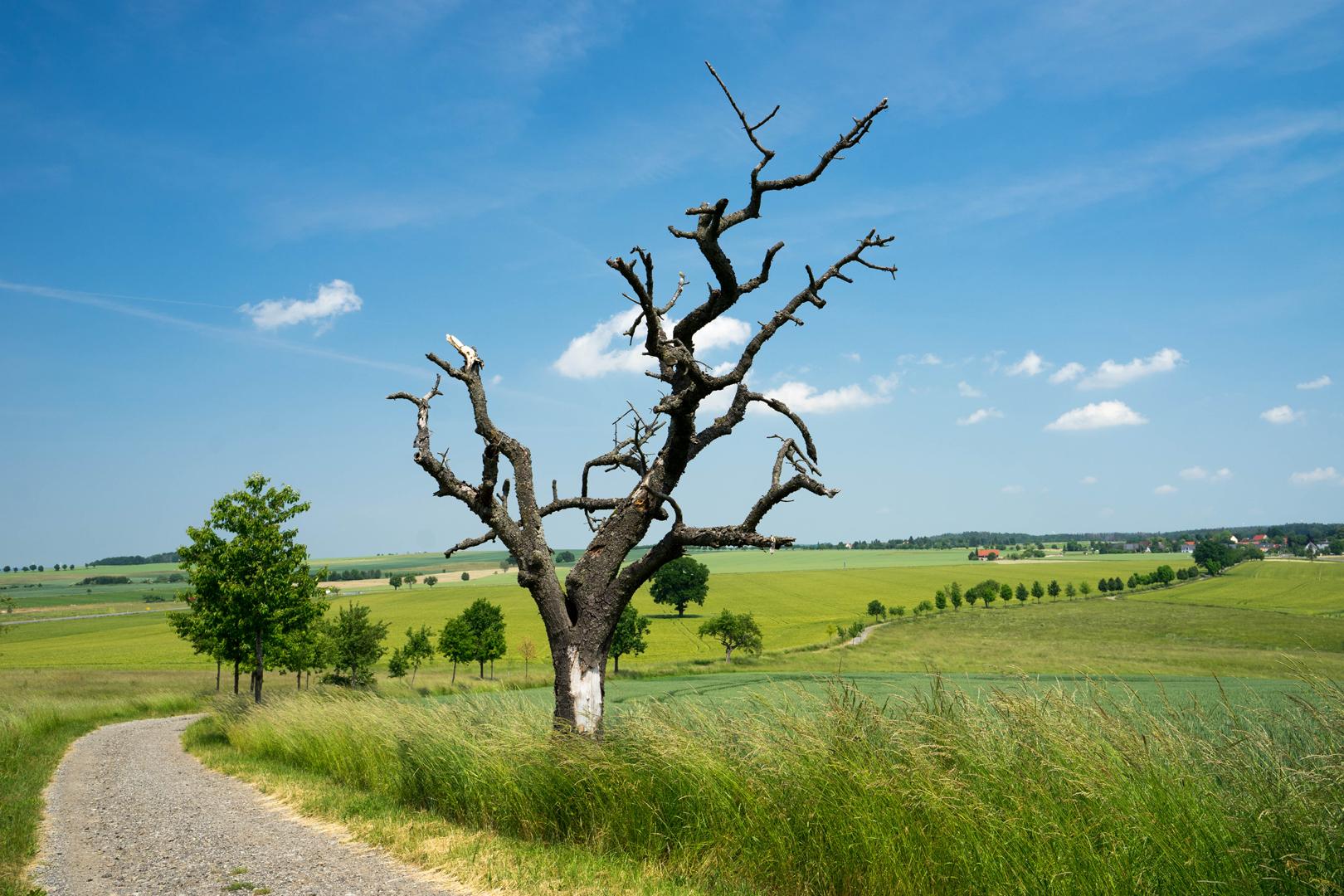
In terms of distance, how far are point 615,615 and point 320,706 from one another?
30.2 feet

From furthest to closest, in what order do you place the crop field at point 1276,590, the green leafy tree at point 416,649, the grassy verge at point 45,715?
the crop field at point 1276,590 < the green leafy tree at point 416,649 < the grassy verge at point 45,715

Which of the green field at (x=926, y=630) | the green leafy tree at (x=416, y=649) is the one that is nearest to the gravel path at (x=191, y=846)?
the green field at (x=926, y=630)

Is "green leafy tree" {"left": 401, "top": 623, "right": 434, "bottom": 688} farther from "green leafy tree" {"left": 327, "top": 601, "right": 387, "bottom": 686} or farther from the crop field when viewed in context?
the crop field

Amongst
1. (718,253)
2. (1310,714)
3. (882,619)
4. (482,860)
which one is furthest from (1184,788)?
(882,619)

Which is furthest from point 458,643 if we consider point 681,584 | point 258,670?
point 681,584

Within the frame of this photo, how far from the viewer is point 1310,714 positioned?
4660mm

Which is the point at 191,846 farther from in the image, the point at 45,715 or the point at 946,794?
the point at 45,715

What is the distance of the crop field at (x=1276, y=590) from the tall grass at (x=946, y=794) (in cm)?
8412

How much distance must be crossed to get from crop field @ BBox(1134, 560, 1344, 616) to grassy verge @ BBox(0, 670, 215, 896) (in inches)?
3502

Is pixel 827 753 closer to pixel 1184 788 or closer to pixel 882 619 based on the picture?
pixel 1184 788

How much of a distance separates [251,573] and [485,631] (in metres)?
33.5

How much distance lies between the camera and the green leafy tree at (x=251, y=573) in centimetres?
2350

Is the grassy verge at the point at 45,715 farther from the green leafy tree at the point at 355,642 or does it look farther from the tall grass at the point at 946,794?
the green leafy tree at the point at 355,642

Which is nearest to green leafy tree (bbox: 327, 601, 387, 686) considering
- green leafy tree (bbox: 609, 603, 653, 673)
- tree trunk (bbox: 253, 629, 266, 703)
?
green leafy tree (bbox: 609, 603, 653, 673)
